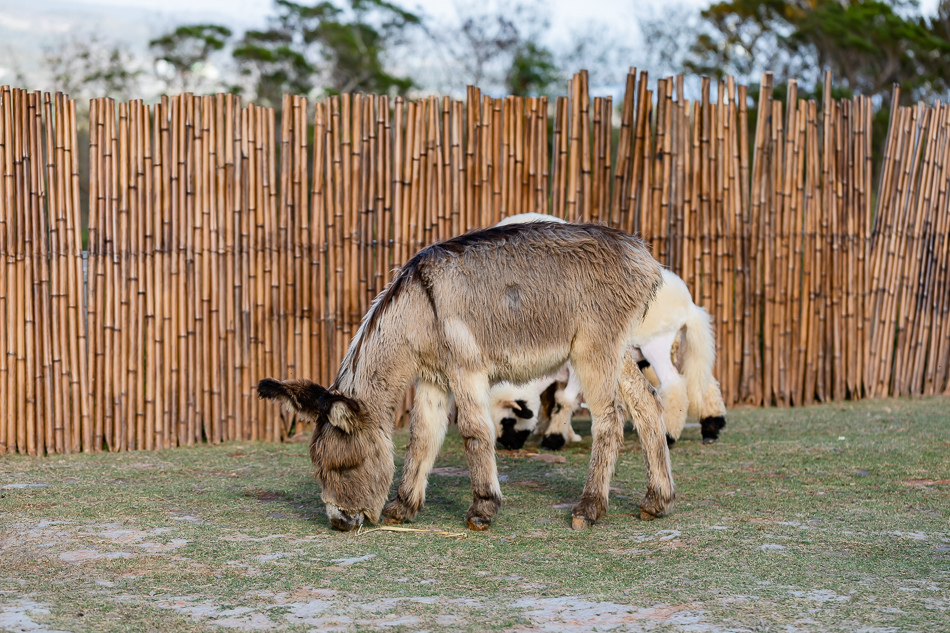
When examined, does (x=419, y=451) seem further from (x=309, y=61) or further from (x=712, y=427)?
(x=309, y=61)

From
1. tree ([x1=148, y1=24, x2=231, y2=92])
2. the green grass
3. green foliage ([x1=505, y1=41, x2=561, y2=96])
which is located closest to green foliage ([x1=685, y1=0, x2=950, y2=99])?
green foliage ([x1=505, y1=41, x2=561, y2=96])

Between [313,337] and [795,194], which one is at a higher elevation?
[795,194]

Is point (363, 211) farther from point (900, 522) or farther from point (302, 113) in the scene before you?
point (900, 522)

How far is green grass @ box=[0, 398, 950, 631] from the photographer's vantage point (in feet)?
10.7

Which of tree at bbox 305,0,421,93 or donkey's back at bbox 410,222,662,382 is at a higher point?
tree at bbox 305,0,421,93

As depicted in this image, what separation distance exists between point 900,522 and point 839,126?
4.82 metres

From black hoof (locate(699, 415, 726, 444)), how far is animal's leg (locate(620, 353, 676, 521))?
1974mm

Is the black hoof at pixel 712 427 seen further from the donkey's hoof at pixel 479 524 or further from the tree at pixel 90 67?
the tree at pixel 90 67

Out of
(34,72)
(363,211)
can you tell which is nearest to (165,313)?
(363,211)

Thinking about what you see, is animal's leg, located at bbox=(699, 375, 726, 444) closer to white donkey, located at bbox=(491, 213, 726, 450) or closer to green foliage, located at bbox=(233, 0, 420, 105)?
white donkey, located at bbox=(491, 213, 726, 450)

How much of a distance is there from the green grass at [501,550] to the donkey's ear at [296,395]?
591 millimetres

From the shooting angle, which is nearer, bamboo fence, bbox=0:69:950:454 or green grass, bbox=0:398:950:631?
green grass, bbox=0:398:950:631

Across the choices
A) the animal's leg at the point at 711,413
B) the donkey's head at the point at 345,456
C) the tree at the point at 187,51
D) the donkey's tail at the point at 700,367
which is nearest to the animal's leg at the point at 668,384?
the donkey's tail at the point at 700,367

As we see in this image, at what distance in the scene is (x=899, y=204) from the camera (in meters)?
8.59
